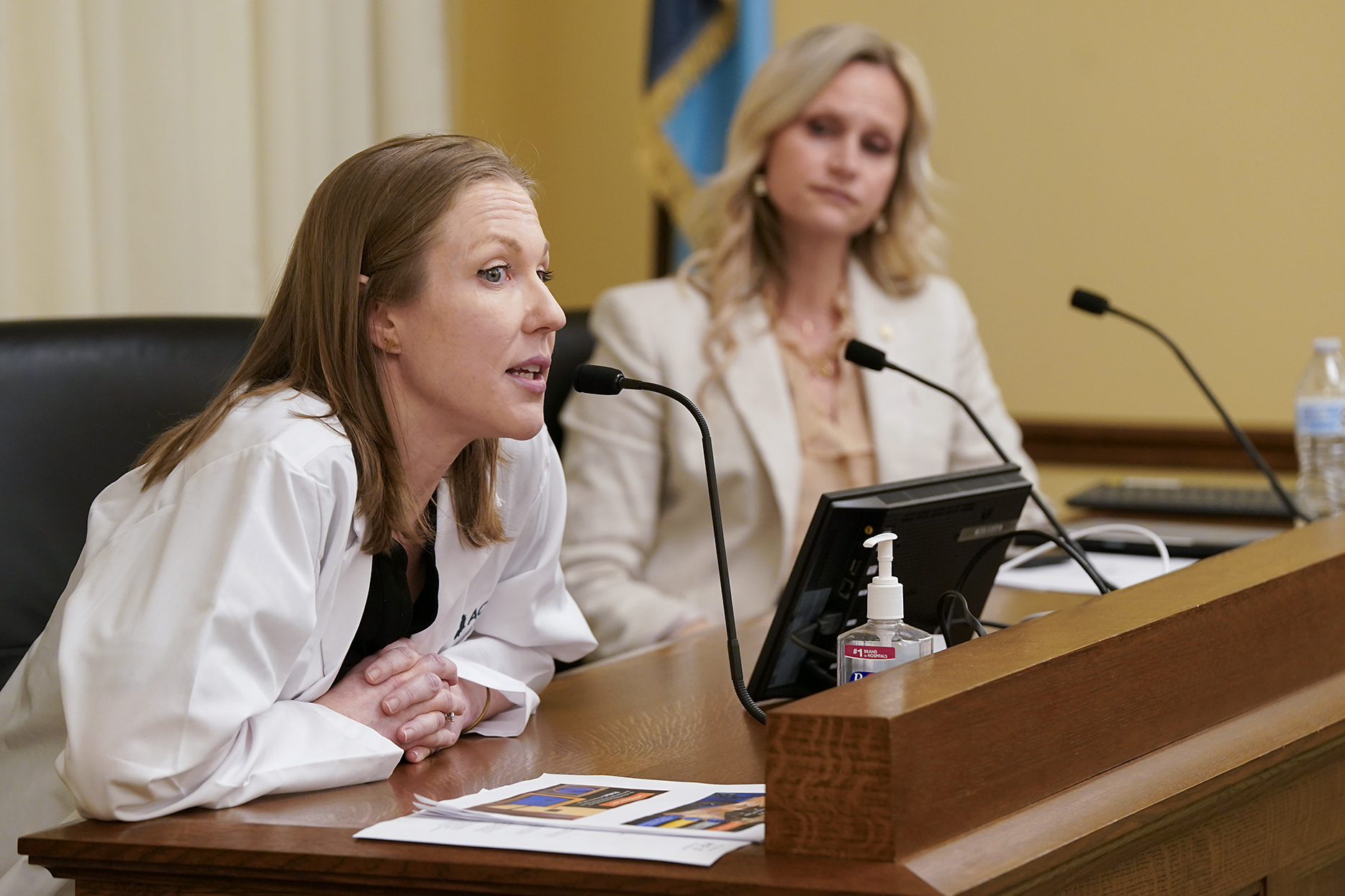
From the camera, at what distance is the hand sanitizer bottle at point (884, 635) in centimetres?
114

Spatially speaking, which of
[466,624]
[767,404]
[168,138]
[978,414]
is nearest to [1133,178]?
[978,414]

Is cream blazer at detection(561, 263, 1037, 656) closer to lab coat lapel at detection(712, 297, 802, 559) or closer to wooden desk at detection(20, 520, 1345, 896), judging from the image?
lab coat lapel at detection(712, 297, 802, 559)

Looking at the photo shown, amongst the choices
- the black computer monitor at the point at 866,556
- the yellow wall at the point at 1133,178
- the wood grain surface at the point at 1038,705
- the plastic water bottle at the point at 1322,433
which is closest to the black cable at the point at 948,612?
the black computer monitor at the point at 866,556

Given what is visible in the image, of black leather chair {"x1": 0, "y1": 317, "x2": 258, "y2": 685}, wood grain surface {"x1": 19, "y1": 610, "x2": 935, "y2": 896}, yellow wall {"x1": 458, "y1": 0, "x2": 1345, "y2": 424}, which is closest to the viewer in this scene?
wood grain surface {"x1": 19, "y1": 610, "x2": 935, "y2": 896}

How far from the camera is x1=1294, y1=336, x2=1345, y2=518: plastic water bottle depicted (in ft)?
7.50

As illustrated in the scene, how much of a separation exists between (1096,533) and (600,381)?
3.44 feet

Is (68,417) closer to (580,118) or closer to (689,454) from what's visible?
(689,454)

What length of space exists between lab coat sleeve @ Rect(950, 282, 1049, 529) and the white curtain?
1210 millimetres

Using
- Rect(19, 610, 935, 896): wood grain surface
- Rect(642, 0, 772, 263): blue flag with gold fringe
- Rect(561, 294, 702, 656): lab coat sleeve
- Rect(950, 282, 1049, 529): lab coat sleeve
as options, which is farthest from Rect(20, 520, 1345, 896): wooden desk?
Rect(642, 0, 772, 263): blue flag with gold fringe

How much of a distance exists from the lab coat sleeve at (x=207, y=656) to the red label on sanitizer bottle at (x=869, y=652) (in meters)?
0.36

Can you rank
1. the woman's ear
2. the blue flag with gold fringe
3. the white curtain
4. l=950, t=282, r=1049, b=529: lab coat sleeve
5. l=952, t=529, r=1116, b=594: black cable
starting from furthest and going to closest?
the blue flag with gold fringe → l=950, t=282, r=1049, b=529: lab coat sleeve → the white curtain → l=952, t=529, r=1116, b=594: black cable → the woman's ear

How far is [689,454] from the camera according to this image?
2.28 m

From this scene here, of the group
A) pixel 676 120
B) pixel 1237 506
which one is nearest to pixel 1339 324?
pixel 1237 506

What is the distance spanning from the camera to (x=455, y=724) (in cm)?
127
